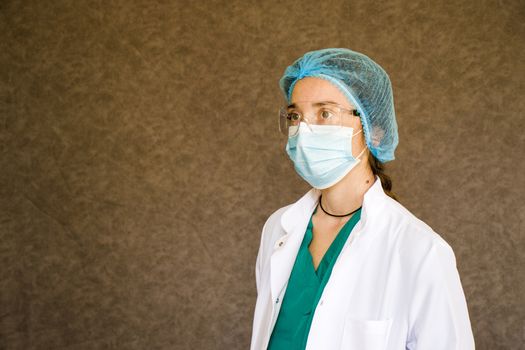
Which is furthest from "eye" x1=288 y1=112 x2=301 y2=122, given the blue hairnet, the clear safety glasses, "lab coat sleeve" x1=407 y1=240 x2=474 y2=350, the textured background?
the textured background

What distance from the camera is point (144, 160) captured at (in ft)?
9.27

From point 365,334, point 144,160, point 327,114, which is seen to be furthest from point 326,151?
point 144,160

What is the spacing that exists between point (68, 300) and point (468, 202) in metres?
2.18

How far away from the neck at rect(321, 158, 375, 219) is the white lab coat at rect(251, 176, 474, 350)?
79 millimetres

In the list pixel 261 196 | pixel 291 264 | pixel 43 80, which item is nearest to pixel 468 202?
pixel 261 196

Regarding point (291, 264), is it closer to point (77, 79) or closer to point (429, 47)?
point (429, 47)

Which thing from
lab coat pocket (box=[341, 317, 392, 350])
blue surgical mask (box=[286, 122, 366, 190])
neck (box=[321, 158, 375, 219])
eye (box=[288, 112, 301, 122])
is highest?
eye (box=[288, 112, 301, 122])

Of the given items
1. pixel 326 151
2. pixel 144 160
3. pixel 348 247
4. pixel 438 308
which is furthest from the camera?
pixel 144 160

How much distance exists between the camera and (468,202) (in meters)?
2.62

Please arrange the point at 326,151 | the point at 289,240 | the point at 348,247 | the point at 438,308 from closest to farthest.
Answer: the point at 438,308 < the point at 348,247 < the point at 326,151 < the point at 289,240

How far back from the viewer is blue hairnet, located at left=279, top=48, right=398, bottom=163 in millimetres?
1606

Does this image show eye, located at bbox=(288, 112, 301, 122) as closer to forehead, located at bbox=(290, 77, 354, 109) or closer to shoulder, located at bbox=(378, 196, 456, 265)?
forehead, located at bbox=(290, 77, 354, 109)

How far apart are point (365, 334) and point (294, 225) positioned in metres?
0.50

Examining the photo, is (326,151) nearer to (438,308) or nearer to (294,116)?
(294,116)
